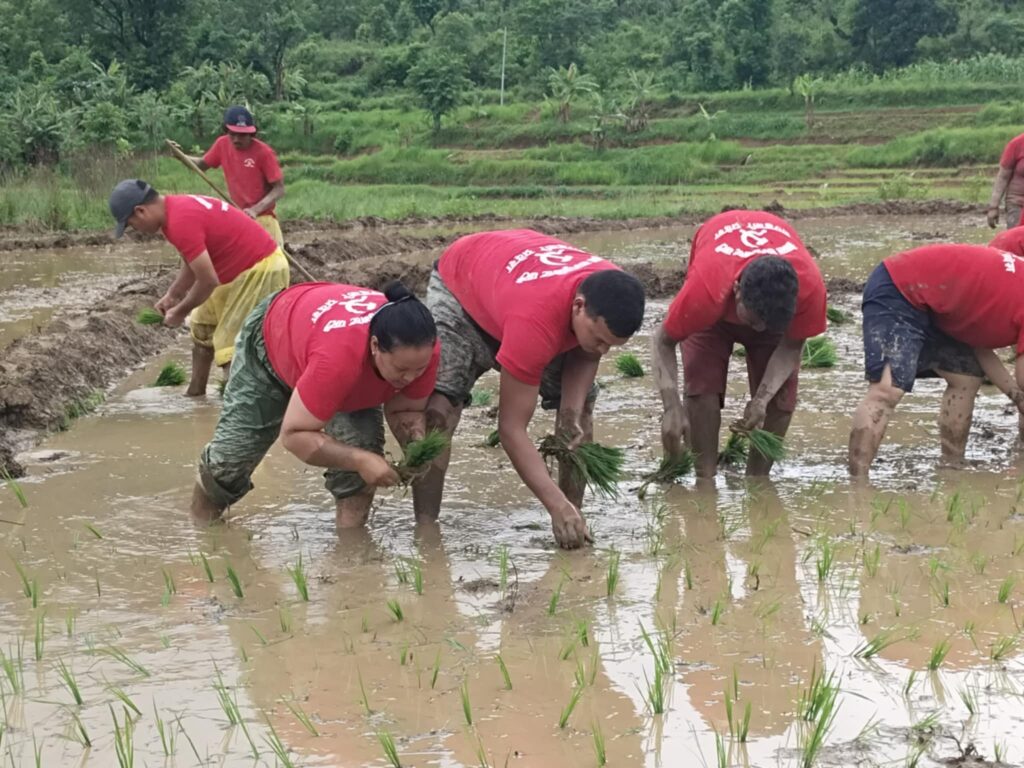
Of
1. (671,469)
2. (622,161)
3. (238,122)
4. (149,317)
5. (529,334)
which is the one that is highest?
(238,122)

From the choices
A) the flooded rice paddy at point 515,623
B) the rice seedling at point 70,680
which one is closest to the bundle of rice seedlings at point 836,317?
the flooded rice paddy at point 515,623

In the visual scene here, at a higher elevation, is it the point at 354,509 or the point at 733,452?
the point at 354,509

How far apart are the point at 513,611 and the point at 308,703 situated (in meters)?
0.88

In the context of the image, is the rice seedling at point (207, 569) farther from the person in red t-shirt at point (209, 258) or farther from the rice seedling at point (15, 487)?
the person in red t-shirt at point (209, 258)

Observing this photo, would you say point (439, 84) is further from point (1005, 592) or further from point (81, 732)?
point (81, 732)

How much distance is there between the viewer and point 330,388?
13.4ft

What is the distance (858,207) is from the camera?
20641 millimetres

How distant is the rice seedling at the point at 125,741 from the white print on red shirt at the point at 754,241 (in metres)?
3.04

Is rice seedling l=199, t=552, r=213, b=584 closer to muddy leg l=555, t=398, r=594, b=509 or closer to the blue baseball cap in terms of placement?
muddy leg l=555, t=398, r=594, b=509

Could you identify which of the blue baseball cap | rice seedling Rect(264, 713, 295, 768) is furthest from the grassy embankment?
rice seedling Rect(264, 713, 295, 768)

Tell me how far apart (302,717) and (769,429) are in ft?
10.5

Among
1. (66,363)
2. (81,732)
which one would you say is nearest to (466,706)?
(81,732)

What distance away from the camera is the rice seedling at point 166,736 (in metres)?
2.99

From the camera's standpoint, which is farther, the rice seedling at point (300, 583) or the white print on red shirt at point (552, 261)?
the white print on red shirt at point (552, 261)
